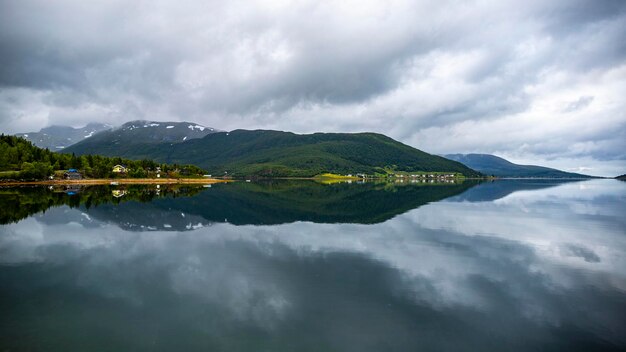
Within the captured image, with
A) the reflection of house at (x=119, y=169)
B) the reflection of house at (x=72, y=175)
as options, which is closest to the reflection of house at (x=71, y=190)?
the reflection of house at (x=72, y=175)

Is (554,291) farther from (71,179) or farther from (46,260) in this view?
(71,179)

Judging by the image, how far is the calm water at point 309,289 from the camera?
41.3 feet

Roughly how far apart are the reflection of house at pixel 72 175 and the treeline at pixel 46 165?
8.21ft

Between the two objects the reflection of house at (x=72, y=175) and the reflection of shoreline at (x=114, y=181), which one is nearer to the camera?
the reflection of shoreline at (x=114, y=181)

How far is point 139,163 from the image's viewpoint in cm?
16512

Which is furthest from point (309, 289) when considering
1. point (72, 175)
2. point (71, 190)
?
point (72, 175)

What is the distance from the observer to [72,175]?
14012 centimetres

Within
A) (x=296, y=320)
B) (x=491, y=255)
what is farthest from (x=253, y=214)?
(x=296, y=320)

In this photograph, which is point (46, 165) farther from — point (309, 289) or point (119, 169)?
point (309, 289)

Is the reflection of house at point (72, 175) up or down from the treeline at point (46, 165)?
down

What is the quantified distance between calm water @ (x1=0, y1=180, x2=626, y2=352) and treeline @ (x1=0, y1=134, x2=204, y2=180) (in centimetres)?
11091

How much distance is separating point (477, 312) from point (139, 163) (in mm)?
174325

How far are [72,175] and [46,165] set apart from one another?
12.1 m

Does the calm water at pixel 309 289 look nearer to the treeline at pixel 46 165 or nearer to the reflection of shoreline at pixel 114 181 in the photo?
the reflection of shoreline at pixel 114 181
